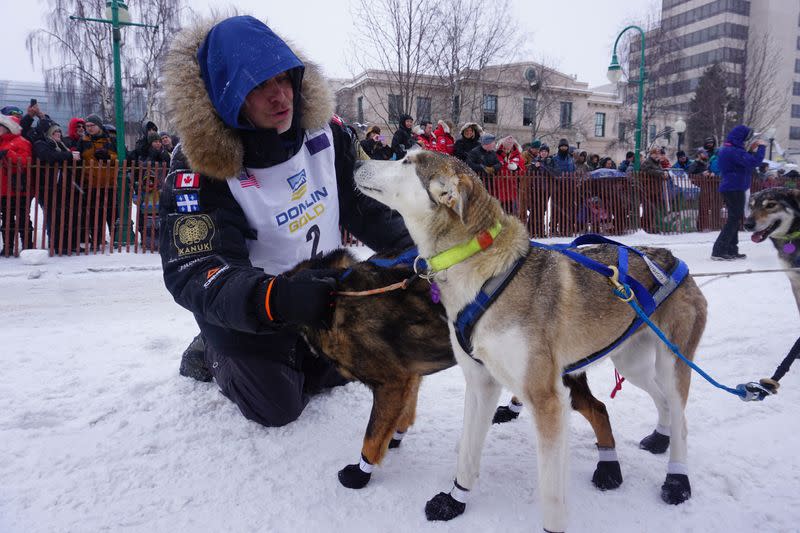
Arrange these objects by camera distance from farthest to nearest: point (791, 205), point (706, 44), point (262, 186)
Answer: point (706, 44)
point (791, 205)
point (262, 186)

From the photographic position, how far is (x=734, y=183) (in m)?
8.09

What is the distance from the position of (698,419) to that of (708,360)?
1.07 meters

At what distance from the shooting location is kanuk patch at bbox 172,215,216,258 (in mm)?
2295

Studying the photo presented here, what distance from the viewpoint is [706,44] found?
5681 cm

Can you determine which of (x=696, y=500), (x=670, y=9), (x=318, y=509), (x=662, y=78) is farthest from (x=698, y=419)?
(x=670, y=9)

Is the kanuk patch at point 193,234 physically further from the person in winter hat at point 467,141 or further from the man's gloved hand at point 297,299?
the person in winter hat at point 467,141

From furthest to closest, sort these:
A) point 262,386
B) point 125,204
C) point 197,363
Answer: point 125,204 → point 197,363 → point 262,386

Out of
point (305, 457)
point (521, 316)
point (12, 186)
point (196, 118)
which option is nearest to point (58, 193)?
point (12, 186)

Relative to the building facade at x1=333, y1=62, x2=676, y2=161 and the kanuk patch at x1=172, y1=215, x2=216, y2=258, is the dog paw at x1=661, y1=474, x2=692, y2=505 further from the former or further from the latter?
the building facade at x1=333, y1=62, x2=676, y2=161

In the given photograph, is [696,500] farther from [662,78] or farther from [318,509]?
[662,78]

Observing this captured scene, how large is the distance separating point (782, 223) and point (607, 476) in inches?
139

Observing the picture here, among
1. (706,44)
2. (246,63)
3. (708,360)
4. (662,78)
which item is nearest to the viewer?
(246,63)

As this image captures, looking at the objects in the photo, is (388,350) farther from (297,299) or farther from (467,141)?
(467,141)

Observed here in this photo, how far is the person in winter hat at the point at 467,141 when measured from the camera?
921 cm
